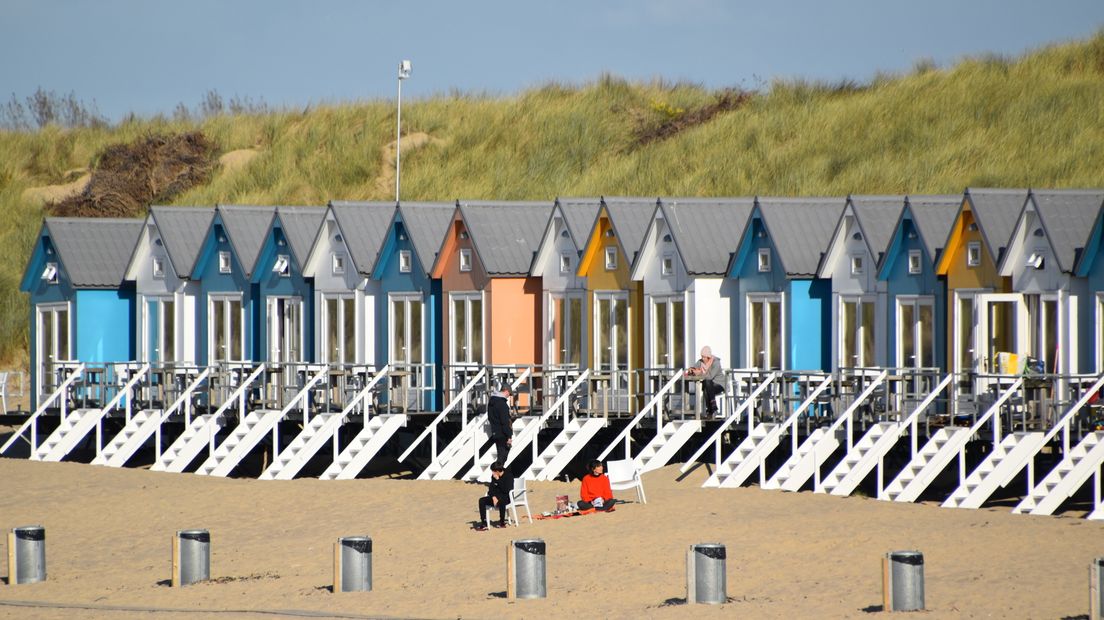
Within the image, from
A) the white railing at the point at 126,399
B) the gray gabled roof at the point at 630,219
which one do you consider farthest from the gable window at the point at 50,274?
the gray gabled roof at the point at 630,219

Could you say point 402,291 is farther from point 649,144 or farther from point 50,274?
point 649,144

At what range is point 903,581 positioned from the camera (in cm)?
1758

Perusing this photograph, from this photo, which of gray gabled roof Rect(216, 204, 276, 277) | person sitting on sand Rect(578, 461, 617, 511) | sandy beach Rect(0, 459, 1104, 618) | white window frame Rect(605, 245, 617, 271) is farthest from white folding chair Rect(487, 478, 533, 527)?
gray gabled roof Rect(216, 204, 276, 277)

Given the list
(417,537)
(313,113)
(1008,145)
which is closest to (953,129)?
(1008,145)

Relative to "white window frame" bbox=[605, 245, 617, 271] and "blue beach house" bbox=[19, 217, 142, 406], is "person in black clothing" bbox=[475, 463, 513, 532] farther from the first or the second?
"blue beach house" bbox=[19, 217, 142, 406]

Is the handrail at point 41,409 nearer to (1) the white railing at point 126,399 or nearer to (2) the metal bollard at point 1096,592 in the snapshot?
(1) the white railing at point 126,399

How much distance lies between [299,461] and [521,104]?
4160cm

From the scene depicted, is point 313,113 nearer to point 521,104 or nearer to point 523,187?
point 521,104

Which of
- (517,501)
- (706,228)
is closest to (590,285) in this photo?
(706,228)

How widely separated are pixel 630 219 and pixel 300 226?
7.35m

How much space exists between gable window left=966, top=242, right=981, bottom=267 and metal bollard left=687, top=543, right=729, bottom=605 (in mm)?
11808

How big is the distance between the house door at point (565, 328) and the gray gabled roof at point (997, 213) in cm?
780

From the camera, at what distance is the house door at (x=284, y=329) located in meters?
37.2

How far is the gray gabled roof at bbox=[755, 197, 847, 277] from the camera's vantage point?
31109 mm
